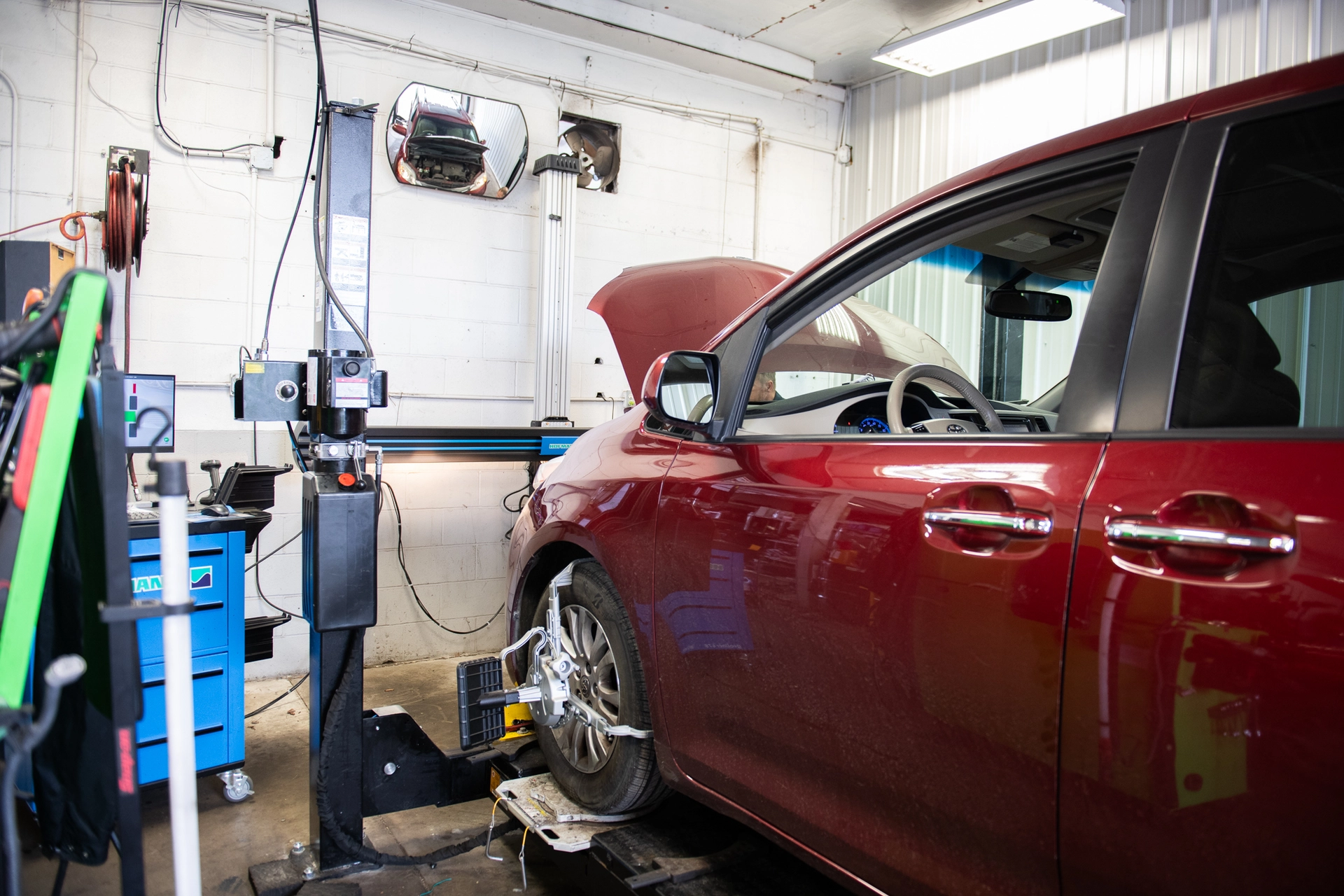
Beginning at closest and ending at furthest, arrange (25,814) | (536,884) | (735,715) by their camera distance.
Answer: (25,814)
(735,715)
(536,884)

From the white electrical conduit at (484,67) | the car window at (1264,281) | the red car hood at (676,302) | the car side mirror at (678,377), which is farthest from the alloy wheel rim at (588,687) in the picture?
the white electrical conduit at (484,67)

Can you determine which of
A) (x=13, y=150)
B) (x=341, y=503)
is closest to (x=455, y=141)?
(x=13, y=150)

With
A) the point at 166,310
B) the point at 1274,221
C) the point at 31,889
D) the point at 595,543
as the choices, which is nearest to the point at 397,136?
the point at 166,310

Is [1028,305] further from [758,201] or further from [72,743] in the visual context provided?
[758,201]

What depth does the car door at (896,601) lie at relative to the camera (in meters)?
1.17

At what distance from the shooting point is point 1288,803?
90 centimetres

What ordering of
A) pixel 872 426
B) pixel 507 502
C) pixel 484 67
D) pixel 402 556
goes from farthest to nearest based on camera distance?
1. pixel 507 502
2. pixel 484 67
3. pixel 402 556
4. pixel 872 426

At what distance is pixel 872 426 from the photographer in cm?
219

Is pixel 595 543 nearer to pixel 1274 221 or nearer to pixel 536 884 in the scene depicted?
pixel 536 884

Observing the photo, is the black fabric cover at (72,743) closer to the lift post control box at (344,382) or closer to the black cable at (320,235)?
the lift post control box at (344,382)

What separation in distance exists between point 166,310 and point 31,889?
11.3 ft

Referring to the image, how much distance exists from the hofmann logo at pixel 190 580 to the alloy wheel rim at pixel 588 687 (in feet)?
4.08

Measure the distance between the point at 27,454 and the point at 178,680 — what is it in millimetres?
320

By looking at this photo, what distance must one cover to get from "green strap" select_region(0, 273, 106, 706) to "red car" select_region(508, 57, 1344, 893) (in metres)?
1.06
